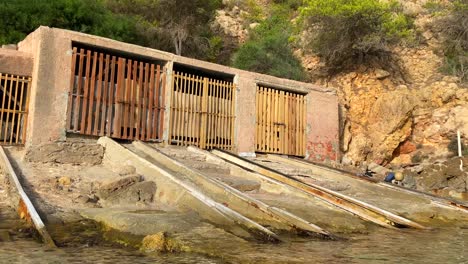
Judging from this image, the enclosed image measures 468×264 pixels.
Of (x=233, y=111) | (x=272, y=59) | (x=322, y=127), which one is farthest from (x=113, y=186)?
(x=272, y=59)

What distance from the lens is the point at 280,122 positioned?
13.7 metres

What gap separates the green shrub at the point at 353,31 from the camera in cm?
1962

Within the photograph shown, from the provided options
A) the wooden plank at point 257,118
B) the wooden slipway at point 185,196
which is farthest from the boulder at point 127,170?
the wooden plank at point 257,118

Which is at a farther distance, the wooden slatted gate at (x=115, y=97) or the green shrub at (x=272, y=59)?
the green shrub at (x=272, y=59)

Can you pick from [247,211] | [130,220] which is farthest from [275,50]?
[130,220]

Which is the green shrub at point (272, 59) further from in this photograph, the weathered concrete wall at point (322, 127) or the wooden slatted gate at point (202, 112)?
the wooden slatted gate at point (202, 112)

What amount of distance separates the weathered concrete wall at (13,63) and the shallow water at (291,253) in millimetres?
5808

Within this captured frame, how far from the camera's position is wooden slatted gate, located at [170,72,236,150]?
11.5 meters

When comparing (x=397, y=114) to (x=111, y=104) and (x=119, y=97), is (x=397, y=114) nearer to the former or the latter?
(x=119, y=97)

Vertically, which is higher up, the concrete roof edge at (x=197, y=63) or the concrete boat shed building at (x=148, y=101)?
the concrete roof edge at (x=197, y=63)

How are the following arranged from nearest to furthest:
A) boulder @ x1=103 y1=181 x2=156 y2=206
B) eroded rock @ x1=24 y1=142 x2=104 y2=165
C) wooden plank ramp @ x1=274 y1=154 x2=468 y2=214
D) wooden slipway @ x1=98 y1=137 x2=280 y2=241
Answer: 1. wooden slipway @ x1=98 y1=137 x2=280 y2=241
2. boulder @ x1=103 y1=181 x2=156 y2=206
3. eroded rock @ x1=24 y1=142 x2=104 y2=165
4. wooden plank ramp @ x1=274 y1=154 x2=468 y2=214

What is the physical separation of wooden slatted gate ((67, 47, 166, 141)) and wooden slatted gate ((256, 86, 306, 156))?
Result: 343cm

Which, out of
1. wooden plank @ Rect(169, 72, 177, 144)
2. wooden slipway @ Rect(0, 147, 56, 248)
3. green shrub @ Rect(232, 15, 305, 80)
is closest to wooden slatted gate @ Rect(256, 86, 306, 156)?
wooden plank @ Rect(169, 72, 177, 144)

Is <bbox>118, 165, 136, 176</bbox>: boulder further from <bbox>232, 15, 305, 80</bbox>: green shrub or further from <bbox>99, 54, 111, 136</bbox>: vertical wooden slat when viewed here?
<bbox>232, 15, 305, 80</bbox>: green shrub
